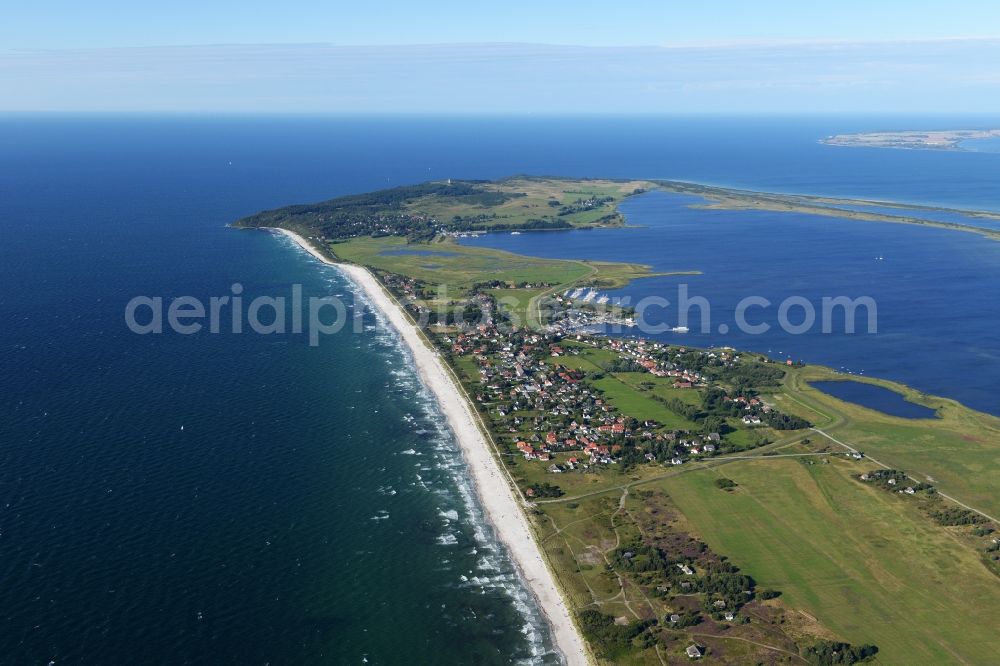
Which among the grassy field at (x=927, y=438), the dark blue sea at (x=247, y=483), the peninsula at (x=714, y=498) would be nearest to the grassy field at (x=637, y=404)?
the peninsula at (x=714, y=498)

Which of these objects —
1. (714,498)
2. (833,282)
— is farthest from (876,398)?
(833,282)

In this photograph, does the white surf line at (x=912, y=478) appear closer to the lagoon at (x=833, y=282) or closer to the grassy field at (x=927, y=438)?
the grassy field at (x=927, y=438)

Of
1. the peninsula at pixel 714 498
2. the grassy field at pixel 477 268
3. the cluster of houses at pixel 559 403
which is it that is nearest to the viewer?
the peninsula at pixel 714 498

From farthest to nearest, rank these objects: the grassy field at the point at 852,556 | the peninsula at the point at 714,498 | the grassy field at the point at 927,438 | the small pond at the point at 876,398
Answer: the small pond at the point at 876,398
the grassy field at the point at 927,438
the peninsula at the point at 714,498
the grassy field at the point at 852,556

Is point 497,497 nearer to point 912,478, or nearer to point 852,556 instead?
point 852,556

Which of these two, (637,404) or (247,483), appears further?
(637,404)

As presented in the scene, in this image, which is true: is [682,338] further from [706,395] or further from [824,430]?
[824,430]
